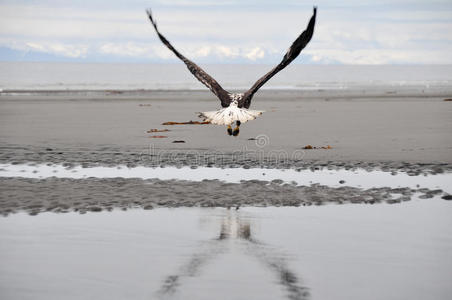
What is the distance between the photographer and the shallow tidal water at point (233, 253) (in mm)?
6605

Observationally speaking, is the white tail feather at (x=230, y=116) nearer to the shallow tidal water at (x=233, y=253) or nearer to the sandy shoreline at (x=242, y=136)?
the sandy shoreline at (x=242, y=136)

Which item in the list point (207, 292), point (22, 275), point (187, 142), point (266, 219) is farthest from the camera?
point (187, 142)

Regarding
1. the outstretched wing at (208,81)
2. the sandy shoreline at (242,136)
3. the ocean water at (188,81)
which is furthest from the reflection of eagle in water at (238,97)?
the ocean water at (188,81)

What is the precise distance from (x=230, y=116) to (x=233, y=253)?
7093mm

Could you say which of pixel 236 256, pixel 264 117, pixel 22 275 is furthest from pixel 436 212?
pixel 264 117

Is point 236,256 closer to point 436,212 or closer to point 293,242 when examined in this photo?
point 293,242

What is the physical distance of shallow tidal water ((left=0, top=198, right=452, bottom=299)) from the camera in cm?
661

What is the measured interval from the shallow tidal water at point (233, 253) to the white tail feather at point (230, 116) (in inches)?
154

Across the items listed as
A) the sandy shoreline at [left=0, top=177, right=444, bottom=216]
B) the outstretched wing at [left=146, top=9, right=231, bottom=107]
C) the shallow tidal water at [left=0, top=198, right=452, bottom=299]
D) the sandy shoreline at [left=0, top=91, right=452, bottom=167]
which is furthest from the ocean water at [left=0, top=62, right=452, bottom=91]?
the shallow tidal water at [left=0, top=198, right=452, bottom=299]

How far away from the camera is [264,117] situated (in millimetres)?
29438

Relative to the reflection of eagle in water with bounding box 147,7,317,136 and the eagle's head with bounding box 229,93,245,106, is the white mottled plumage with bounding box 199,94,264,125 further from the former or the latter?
the eagle's head with bounding box 229,93,245,106

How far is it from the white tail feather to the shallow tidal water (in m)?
3.90

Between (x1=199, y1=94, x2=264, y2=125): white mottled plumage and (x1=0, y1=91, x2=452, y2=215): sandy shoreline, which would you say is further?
(x1=199, y1=94, x2=264, y2=125): white mottled plumage

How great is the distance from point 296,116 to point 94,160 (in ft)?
47.6
